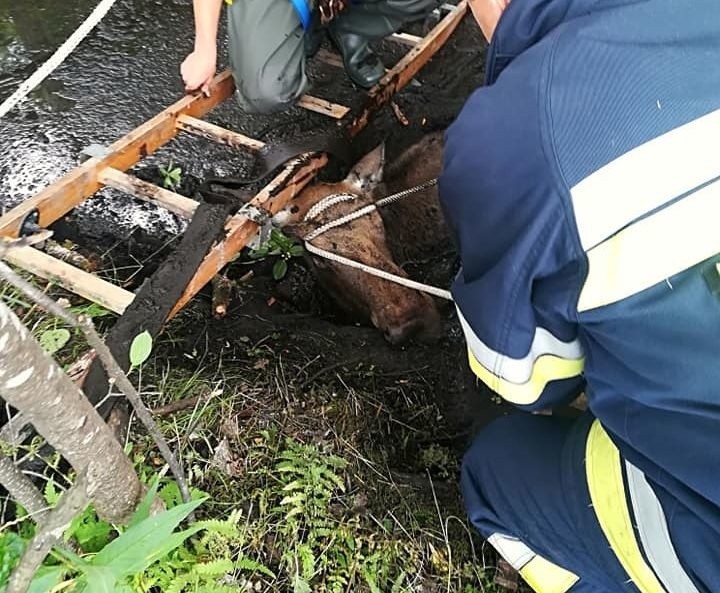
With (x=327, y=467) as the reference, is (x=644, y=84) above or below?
above

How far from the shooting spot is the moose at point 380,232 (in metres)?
3.07

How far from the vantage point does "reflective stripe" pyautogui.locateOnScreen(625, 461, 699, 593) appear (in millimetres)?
1812

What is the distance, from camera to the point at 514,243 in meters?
1.68

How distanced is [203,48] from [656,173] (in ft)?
7.61

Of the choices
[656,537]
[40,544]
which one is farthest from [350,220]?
[40,544]

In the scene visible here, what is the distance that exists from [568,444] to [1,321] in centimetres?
173

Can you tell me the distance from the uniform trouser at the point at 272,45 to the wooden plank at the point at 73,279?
1320 millimetres

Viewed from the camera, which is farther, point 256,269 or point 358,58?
point 358,58

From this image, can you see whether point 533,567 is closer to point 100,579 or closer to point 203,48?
point 100,579

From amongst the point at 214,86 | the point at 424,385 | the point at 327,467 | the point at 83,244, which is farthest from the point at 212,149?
the point at 327,467

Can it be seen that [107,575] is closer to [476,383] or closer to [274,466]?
[274,466]

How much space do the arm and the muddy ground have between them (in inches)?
19.8

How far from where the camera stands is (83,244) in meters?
3.31

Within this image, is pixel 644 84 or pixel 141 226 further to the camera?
pixel 141 226
